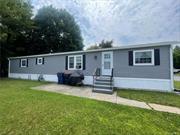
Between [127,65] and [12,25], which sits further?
[12,25]

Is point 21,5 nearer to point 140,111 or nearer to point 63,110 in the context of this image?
point 63,110

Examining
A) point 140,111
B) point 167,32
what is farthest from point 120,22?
point 140,111

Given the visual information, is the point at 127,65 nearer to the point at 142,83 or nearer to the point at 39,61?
the point at 142,83

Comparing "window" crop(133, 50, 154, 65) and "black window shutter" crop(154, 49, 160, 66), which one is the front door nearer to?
"window" crop(133, 50, 154, 65)

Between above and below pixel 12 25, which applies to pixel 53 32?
above

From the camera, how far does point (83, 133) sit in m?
3.77

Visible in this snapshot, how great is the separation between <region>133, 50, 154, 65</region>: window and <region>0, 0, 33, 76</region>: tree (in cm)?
1543

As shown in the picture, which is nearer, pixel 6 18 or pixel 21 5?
pixel 6 18

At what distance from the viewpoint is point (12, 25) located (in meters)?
20.5

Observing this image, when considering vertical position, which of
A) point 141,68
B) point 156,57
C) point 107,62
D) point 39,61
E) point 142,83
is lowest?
point 142,83

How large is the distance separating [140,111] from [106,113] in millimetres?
1305

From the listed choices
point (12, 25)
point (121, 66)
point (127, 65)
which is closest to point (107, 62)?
point (121, 66)

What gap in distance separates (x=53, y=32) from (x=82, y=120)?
903 inches

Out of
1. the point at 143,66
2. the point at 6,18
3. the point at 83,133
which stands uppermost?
the point at 6,18
